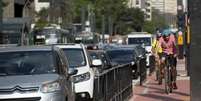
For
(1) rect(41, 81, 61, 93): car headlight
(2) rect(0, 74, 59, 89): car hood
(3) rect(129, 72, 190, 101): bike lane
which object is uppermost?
(2) rect(0, 74, 59, 89): car hood

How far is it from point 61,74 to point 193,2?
11.0ft

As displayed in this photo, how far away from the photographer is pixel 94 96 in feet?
39.5

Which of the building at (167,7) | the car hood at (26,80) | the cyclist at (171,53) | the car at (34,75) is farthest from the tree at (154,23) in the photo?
the car hood at (26,80)

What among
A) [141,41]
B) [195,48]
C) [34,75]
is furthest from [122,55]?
[141,41]

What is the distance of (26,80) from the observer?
35.5 feet

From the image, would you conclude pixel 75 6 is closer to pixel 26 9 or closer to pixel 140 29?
pixel 140 29

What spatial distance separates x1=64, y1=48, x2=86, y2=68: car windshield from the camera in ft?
54.0

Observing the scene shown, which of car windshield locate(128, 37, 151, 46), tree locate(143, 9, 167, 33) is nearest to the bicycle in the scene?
car windshield locate(128, 37, 151, 46)

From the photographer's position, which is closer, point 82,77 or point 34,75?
point 34,75

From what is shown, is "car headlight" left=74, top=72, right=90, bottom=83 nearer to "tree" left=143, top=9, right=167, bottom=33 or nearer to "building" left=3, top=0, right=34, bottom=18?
"building" left=3, top=0, right=34, bottom=18

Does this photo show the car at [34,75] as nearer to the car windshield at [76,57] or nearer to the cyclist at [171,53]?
the car windshield at [76,57]

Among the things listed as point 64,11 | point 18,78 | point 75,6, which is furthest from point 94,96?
point 75,6

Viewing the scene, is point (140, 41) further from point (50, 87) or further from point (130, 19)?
point (130, 19)

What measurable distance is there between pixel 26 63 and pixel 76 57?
519cm
